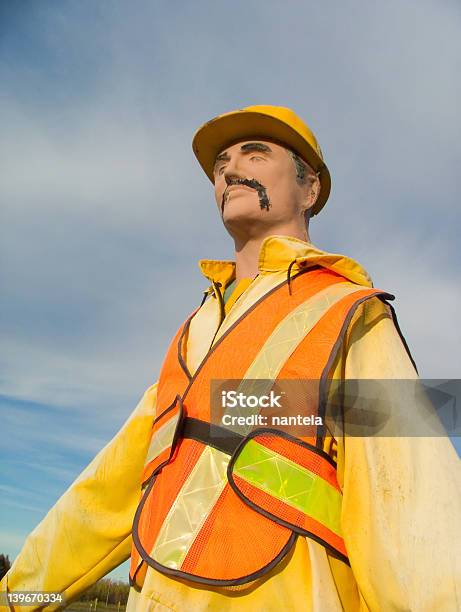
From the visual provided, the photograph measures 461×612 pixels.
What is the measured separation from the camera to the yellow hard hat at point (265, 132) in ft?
12.7

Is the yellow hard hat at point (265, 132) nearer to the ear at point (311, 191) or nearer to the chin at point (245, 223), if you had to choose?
the ear at point (311, 191)

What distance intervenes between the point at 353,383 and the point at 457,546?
0.81 metres

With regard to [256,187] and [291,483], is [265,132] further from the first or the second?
[291,483]

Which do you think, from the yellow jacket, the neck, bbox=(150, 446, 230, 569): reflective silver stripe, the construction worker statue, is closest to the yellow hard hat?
the construction worker statue

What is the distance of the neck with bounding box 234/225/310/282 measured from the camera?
Result: 3.74 m

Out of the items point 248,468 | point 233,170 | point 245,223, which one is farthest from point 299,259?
point 248,468

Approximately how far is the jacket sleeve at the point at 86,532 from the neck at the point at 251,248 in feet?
3.70

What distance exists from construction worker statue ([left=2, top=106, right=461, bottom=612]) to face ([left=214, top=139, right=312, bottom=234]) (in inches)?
0.5

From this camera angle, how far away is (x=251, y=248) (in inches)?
151

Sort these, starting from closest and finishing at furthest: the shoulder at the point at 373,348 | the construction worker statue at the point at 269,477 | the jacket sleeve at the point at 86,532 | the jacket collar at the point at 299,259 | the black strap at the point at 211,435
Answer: the construction worker statue at the point at 269,477 < the black strap at the point at 211,435 < the shoulder at the point at 373,348 < the jacket collar at the point at 299,259 < the jacket sleeve at the point at 86,532

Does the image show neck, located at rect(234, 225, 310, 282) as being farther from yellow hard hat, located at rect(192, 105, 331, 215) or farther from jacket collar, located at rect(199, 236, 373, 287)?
yellow hard hat, located at rect(192, 105, 331, 215)

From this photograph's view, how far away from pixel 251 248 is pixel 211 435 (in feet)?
4.91

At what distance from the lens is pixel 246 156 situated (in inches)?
154

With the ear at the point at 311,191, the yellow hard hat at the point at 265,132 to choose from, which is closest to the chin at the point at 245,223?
the ear at the point at 311,191
